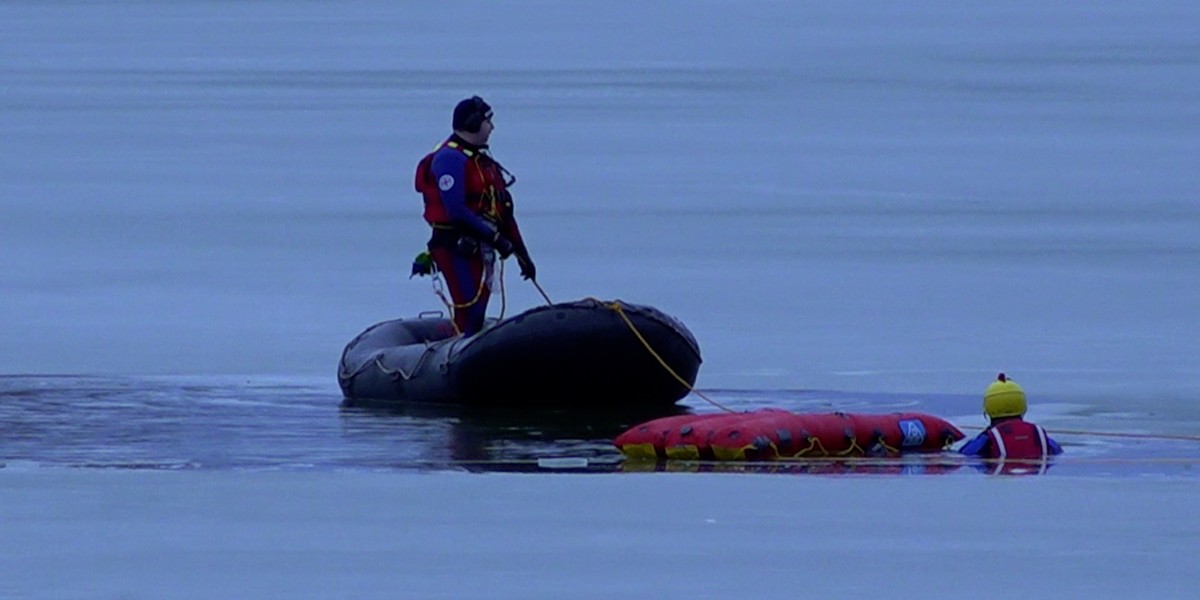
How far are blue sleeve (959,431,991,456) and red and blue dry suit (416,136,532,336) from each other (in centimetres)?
265

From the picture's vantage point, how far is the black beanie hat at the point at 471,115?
440 inches

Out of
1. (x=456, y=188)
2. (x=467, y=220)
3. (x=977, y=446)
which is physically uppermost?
(x=456, y=188)

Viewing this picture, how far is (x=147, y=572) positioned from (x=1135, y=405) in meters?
4.66

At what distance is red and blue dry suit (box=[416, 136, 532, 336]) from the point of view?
11.2m

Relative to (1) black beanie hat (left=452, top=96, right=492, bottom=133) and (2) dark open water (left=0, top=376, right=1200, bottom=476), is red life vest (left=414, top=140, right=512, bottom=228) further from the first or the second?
(2) dark open water (left=0, top=376, right=1200, bottom=476)

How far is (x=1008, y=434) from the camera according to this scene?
904 cm

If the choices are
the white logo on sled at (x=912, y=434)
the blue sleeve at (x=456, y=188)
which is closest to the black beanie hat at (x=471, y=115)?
the blue sleeve at (x=456, y=188)

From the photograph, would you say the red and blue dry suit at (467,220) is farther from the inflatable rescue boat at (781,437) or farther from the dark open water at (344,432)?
the inflatable rescue boat at (781,437)

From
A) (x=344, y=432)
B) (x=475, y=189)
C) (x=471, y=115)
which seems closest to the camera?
(x=344, y=432)

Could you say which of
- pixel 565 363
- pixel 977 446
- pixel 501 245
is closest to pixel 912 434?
pixel 977 446

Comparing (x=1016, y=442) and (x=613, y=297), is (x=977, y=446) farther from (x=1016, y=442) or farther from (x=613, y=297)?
(x=613, y=297)

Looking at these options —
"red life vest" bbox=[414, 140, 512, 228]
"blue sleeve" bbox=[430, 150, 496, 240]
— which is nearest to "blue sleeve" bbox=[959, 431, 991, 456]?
"blue sleeve" bbox=[430, 150, 496, 240]

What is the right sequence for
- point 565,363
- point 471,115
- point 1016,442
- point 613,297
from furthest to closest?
point 613,297 < point 471,115 < point 565,363 < point 1016,442

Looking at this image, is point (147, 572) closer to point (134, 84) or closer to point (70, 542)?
point (70, 542)
